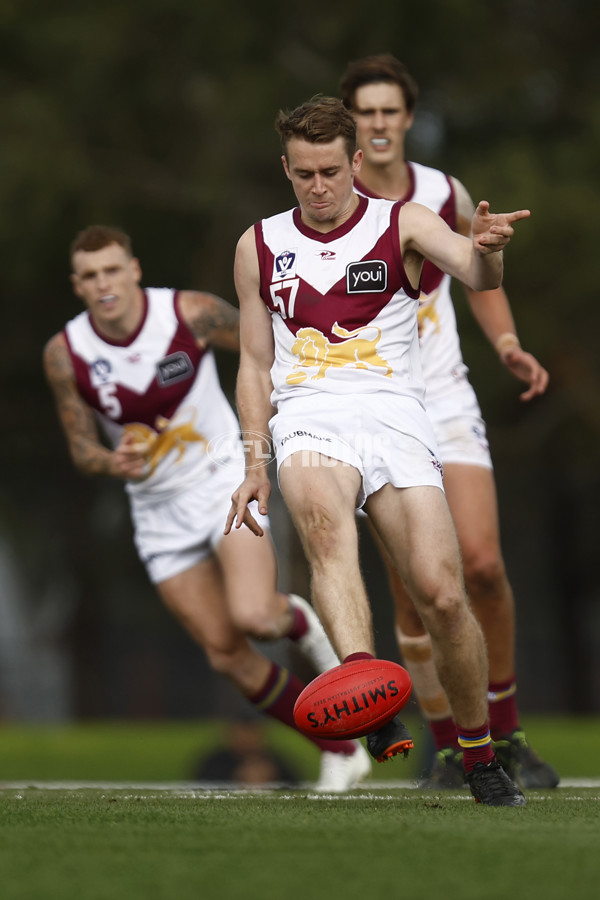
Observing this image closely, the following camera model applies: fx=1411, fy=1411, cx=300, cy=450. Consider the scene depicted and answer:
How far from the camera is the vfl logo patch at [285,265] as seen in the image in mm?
5254

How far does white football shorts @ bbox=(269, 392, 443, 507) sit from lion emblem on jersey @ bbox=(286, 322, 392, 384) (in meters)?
0.11

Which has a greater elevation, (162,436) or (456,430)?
(162,436)

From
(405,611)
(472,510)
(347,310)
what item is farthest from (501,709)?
(347,310)

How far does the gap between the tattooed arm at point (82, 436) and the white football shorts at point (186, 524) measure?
10.3 inches

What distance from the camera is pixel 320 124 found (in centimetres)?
509

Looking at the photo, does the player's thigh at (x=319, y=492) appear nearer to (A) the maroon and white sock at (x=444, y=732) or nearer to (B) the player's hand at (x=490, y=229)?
(B) the player's hand at (x=490, y=229)

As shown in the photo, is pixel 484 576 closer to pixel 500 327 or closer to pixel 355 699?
pixel 500 327

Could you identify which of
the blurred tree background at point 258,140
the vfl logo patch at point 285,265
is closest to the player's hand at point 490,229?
the vfl logo patch at point 285,265

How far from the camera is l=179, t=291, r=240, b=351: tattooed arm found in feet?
23.2

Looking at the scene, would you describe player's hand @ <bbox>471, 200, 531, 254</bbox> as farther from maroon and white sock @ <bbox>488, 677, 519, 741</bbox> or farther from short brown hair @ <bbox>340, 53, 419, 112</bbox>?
maroon and white sock @ <bbox>488, 677, 519, 741</bbox>

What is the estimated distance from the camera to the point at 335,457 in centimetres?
498

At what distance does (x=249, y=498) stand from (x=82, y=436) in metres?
2.17

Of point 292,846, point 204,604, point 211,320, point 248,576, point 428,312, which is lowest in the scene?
point 292,846

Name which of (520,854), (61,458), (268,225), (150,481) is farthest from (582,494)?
(520,854)
